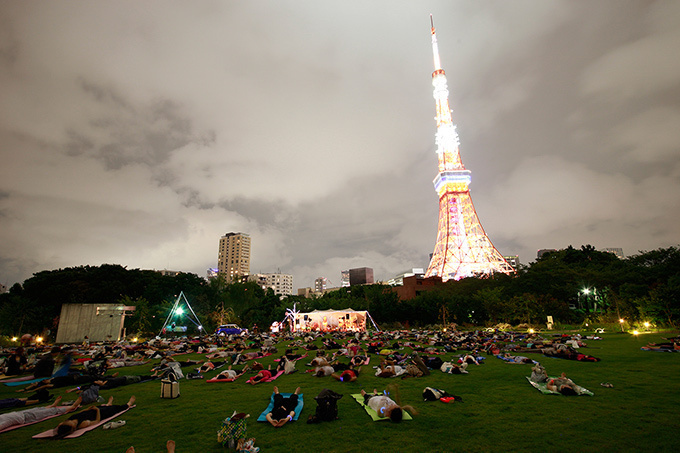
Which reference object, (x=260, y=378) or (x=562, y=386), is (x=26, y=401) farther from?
(x=562, y=386)

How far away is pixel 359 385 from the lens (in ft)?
26.1

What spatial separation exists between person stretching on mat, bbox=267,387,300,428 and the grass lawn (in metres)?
0.11

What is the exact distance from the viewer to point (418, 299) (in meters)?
36.8

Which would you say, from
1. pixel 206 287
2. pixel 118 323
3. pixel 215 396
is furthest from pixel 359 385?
pixel 206 287

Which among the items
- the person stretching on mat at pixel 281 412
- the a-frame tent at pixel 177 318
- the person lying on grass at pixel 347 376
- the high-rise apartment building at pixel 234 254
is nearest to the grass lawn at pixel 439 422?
the person stretching on mat at pixel 281 412

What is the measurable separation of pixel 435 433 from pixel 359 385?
3.50 meters

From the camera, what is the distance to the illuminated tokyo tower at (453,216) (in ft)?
194

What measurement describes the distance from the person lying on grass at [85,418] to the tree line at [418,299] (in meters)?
25.5

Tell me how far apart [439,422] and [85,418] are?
590 centimetres

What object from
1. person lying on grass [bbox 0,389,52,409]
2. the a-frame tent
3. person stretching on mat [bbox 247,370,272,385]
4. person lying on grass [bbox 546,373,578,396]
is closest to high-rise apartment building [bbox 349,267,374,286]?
the a-frame tent

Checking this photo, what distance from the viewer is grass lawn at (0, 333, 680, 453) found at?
14.2ft

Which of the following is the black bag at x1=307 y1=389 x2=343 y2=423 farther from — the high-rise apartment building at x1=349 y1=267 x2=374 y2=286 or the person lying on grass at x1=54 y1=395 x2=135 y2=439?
the high-rise apartment building at x1=349 y1=267 x2=374 y2=286

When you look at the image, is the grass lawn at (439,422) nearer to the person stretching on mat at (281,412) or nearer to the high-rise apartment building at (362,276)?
the person stretching on mat at (281,412)

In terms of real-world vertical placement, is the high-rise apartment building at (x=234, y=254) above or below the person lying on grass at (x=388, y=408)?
above
